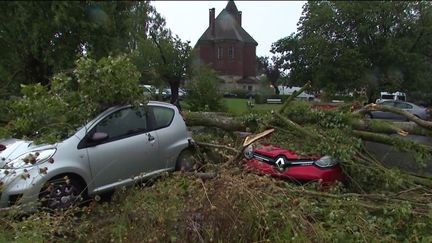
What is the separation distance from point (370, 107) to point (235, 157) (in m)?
2.70

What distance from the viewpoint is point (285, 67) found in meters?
21.4

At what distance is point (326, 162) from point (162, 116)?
2.56 metres

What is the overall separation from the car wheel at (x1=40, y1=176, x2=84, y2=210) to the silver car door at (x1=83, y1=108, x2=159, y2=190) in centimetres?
50

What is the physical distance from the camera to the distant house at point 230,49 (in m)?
74.6

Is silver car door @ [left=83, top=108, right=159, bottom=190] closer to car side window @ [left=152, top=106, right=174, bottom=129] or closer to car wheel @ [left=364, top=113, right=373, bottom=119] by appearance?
car side window @ [left=152, top=106, right=174, bottom=129]

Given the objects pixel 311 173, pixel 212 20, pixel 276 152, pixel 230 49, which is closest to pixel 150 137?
pixel 276 152

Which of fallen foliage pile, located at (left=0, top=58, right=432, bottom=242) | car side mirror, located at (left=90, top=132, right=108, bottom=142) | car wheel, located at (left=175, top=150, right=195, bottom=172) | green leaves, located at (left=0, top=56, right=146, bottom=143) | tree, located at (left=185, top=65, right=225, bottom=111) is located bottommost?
tree, located at (left=185, top=65, right=225, bottom=111)

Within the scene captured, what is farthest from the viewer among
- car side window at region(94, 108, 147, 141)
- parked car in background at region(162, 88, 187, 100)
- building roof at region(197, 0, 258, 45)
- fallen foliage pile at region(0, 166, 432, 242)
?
building roof at region(197, 0, 258, 45)

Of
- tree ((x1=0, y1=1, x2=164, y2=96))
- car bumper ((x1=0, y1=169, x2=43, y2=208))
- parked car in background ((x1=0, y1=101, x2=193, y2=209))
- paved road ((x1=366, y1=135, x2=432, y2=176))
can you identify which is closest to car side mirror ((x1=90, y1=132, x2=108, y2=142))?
parked car in background ((x1=0, y1=101, x2=193, y2=209))

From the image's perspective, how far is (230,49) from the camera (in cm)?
7488

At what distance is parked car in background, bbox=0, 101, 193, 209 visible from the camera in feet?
17.6

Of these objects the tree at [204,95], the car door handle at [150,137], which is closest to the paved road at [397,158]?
the car door handle at [150,137]

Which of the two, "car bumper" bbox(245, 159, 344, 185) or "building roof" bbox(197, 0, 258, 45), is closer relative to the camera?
"car bumper" bbox(245, 159, 344, 185)

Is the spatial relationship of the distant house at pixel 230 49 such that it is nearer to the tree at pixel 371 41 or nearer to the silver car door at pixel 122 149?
the tree at pixel 371 41
